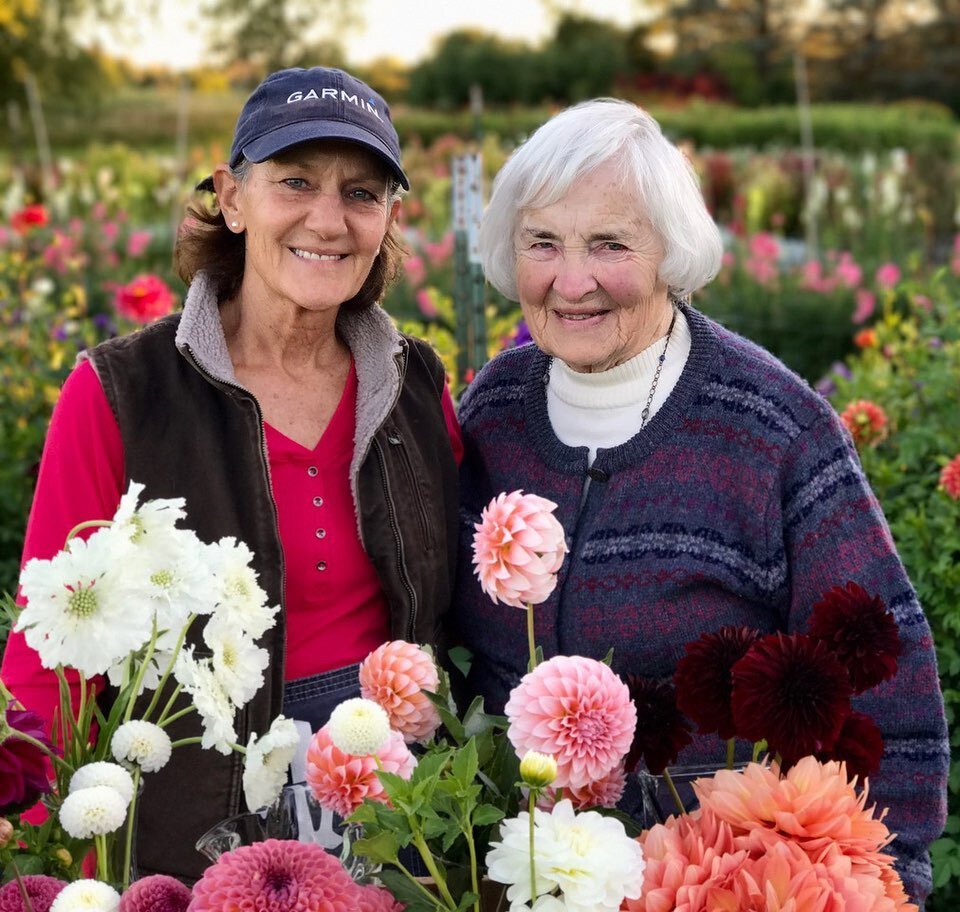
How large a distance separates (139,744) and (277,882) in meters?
0.17

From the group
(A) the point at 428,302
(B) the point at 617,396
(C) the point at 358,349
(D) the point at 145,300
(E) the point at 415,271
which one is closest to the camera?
(B) the point at 617,396

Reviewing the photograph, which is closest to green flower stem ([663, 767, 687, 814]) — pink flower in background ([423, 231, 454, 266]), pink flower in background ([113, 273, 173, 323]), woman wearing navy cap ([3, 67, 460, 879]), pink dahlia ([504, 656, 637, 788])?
pink dahlia ([504, 656, 637, 788])

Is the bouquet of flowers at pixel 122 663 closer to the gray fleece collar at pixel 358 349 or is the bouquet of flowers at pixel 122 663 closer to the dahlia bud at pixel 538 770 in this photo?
the dahlia bud at pixel 538 770

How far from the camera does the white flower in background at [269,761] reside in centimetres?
110

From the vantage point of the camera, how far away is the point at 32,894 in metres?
1.08

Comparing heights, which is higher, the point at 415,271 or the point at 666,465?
the point at 666,465

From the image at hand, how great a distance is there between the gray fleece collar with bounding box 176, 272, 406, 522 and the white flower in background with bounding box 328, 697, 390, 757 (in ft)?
3.22

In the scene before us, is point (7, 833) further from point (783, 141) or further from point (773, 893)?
point (783, 141)

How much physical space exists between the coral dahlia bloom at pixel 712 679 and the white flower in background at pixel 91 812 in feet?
1.65

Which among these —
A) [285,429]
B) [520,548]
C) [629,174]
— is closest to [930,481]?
[629,174]

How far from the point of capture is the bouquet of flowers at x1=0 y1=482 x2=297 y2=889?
3.34ft

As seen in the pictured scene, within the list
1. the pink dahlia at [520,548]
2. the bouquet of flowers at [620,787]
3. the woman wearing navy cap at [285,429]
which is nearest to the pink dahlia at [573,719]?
the bouquet of flowers at [620,787]

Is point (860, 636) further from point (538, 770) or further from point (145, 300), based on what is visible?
point (145, 300)

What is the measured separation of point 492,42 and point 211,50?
22.8ft
